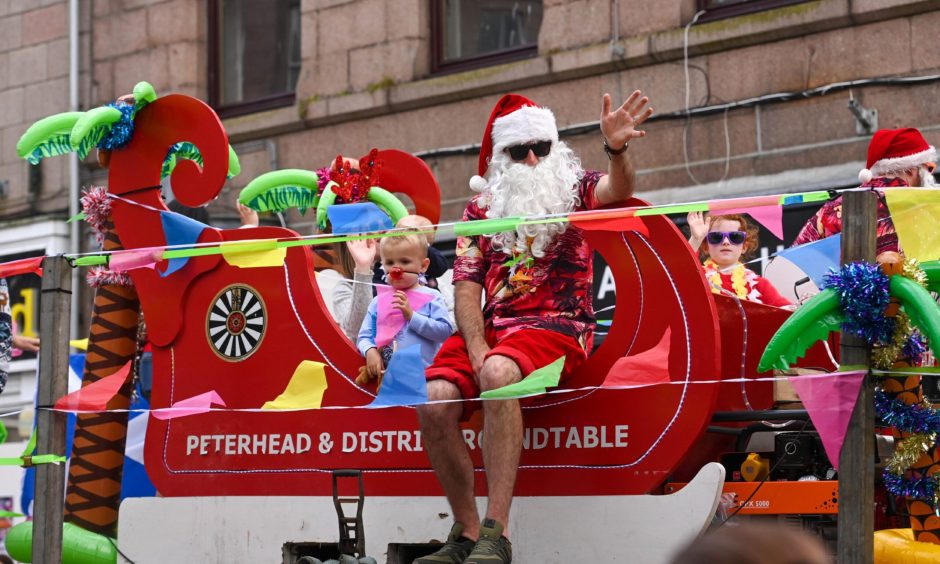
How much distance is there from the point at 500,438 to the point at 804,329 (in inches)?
44.9

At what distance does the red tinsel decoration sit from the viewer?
6.53m

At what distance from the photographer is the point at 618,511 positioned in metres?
5.02

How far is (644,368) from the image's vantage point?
16.6ft

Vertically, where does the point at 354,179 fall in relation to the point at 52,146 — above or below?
below

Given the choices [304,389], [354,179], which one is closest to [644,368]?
[304,389]

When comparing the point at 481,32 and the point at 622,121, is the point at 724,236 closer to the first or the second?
the point at 622,121

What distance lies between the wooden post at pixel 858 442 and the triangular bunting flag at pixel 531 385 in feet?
3.36

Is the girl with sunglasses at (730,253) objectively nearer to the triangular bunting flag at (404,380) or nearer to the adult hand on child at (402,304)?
the adult hand on child at (402,304)

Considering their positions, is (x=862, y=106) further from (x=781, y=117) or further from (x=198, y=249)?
(x=198, y=249)

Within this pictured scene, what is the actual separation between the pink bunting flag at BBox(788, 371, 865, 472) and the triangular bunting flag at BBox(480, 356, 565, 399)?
909 millimetres

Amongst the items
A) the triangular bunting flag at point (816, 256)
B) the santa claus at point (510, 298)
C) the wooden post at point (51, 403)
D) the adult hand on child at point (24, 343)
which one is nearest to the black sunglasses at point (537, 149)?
the santa claus at point (510, 298)

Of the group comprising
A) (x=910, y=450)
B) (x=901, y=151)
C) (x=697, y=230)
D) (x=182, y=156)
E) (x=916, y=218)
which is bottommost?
(x=910, y=450)

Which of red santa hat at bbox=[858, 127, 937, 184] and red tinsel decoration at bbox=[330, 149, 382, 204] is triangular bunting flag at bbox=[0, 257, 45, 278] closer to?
red tinsel decoration at bbox=[330, 149, 382, 204]

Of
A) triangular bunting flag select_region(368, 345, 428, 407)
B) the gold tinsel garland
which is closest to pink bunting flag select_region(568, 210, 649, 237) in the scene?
triangular bunting flag select_region(368, 345, 428, 407)
